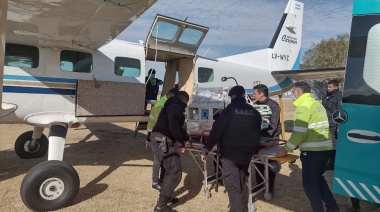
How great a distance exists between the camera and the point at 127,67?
672cm

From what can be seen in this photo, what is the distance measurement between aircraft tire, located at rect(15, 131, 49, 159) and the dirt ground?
21 centimetres

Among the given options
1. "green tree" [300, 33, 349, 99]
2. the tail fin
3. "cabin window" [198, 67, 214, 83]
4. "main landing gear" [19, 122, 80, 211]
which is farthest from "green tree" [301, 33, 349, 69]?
"main landing gear" [19, 122, 80, 211]

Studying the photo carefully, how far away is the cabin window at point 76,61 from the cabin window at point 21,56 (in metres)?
0.51

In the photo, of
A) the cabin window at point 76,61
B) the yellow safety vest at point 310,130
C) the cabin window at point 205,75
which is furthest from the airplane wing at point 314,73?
the cabin window at point 76,61

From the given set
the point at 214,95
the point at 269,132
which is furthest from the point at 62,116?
the point at 269,132

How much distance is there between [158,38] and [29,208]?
4.25m

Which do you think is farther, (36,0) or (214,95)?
(214,95)

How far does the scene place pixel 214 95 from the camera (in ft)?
18.0

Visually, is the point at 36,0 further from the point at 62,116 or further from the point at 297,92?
the point at 297,92

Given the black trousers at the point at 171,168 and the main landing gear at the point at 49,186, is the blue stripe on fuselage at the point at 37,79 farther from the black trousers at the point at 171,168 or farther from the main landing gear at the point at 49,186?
the black trousers at the point at 171,168

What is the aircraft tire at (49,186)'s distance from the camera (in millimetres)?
4262

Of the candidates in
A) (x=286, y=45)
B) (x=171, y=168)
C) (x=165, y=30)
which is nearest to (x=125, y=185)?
(x=171, y=168)

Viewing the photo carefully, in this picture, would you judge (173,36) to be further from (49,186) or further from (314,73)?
(314,73)

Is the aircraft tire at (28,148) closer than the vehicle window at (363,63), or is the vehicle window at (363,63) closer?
the vehicle window at (363,63)
